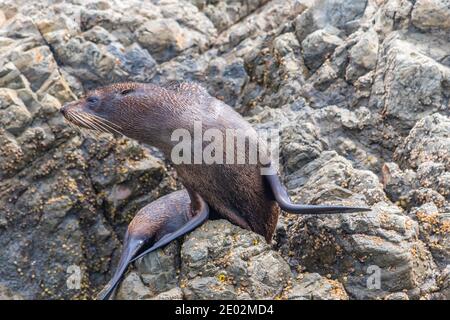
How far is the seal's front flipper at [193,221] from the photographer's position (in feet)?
26.0

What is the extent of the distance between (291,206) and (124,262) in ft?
6.10

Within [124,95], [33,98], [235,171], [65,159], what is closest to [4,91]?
[33,98]

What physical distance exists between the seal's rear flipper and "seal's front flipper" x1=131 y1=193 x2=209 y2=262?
0.17 m

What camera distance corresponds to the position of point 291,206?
809cm

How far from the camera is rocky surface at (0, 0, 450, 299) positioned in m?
7.59

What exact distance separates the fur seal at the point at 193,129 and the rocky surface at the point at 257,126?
41cm

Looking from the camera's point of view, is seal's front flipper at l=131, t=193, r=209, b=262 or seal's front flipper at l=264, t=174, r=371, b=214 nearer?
seal's front flipper at l=264, t=174, r=371, b=214

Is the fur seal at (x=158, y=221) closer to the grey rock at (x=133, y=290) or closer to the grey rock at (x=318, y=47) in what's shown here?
the grey rock at (x=133, y=290)

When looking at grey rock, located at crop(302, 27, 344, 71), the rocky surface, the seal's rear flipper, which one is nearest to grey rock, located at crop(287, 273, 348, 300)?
the rocky surface

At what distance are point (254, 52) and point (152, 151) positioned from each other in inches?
81.0

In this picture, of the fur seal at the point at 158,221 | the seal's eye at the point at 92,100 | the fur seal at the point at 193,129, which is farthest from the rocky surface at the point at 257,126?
the seal's eye at the point at 92,100

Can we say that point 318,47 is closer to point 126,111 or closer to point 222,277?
point 126,111

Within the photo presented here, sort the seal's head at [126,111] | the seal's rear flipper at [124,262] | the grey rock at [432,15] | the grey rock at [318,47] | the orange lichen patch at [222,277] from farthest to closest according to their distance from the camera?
the grey rock at [318,47] < the grey rock at [432,15] < the seal's head at [126,111] < the seal's rear flipper at [124,262] < the orange lichen patch at [222,277]

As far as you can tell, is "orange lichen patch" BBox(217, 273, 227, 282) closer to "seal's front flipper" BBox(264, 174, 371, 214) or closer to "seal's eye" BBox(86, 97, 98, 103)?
"seal's front flipper" BBox(264, 174, 371, 214)
